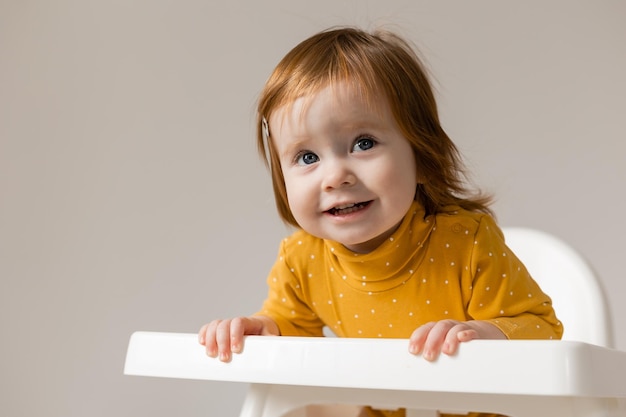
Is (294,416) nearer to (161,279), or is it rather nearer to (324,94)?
(324,94)

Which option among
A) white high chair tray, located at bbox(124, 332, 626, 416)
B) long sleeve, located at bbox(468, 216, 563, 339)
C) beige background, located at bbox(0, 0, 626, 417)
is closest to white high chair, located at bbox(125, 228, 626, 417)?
white high chair tray, located at bbox(124, 332, 626, 416)

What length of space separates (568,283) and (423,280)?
0.25 meters

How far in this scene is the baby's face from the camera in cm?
82

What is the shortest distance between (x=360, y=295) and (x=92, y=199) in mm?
738

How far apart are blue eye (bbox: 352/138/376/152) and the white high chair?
0.24 meters

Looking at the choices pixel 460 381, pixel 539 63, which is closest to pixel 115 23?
pixel 539 63

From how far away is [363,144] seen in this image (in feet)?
2.75

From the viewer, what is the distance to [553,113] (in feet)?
5.13

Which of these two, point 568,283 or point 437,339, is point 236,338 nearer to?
point 437,339

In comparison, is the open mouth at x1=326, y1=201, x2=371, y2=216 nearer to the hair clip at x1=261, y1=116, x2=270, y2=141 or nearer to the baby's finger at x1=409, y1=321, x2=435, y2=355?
the hair clip at x1=261, y1=116, x2=270, y2=141

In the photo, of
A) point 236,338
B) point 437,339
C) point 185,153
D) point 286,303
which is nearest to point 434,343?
point 437,339

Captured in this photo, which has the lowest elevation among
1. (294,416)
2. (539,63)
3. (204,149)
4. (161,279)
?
(294,416)

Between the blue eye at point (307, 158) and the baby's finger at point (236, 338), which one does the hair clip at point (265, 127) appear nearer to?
the blue eye at point (307, 158)

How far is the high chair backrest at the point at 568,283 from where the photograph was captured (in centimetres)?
103
